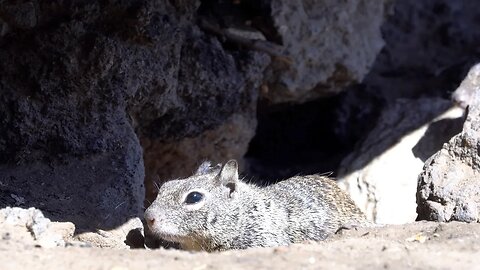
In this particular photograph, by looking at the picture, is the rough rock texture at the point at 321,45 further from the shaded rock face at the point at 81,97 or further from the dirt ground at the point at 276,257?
the dirt ground at the point at 276,257

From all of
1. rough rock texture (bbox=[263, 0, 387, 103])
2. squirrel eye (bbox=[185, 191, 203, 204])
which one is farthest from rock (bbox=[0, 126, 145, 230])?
rough rock texture (bbox=[263, 0, 387, 103])

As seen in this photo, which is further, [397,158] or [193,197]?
[397,158]

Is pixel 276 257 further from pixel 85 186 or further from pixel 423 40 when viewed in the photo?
pixel 423 40

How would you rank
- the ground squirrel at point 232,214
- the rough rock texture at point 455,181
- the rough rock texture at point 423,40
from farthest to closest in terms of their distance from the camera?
1. the rough rock texture at point 423,40
2. the ground squirrel at point 232,214
3. the rough rock texture at point 455,181

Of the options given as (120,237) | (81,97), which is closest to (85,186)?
(120,237)

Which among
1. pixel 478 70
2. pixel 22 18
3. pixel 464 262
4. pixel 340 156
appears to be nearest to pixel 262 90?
pixel 340 156

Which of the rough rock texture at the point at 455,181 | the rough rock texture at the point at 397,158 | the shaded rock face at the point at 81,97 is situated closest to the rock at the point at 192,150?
the shaded rock face at the point at 81,97

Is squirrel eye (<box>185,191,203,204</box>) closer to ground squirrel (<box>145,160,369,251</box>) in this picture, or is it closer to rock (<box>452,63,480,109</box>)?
ground squirrel (<box>145,160,369,251</box>)

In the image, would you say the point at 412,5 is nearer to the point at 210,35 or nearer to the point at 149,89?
the point at 210,35

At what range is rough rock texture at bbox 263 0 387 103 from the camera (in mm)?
6906

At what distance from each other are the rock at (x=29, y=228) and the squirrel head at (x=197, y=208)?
0.92m

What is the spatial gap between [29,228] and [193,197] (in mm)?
1356

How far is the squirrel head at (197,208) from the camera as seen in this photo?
5117 millimetres

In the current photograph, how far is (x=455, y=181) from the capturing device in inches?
207
